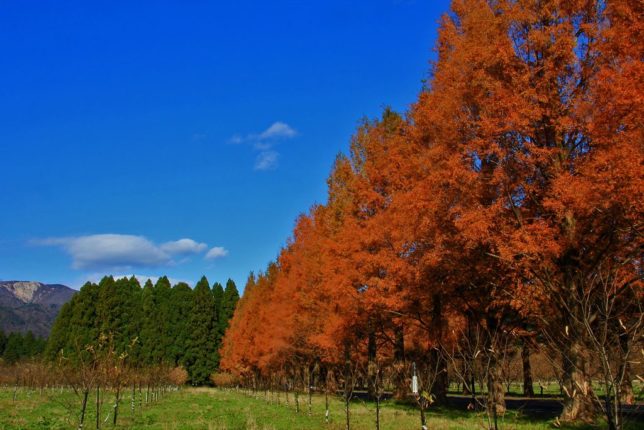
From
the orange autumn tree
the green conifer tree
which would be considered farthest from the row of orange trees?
the green conifer tree

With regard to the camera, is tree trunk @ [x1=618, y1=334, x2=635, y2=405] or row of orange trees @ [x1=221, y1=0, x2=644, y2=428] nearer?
tree trunk @ [x1=618, y1=334, x2=635, y2=405]

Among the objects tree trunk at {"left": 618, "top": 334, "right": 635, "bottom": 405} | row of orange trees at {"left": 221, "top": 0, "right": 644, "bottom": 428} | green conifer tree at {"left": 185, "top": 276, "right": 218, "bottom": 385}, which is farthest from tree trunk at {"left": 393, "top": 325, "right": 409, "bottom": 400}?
green conifer tree at {"left": 185, "top": 276, "right": 218, "bottom": 385}

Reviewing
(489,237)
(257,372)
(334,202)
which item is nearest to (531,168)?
(489,237)

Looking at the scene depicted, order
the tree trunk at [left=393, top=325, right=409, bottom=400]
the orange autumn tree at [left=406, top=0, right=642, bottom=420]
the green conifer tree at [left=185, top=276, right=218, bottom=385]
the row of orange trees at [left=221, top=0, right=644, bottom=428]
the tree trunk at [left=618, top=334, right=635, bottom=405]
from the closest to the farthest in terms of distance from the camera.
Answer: the tree trunk at [left=618, top=334, right=635, bottom=405] < the row of orange trees at [left=221, top=0, right=644, bottom=428] < the orange autumn tree at [left=406, top=0, right=642, bottom=420] < the tree trunk at [left=393, top=325, right=409, bottom=400] < the green conifer tree at [left=185, top=276, right=218, bottom=385]

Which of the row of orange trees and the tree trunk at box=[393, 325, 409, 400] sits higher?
the row of orange trees

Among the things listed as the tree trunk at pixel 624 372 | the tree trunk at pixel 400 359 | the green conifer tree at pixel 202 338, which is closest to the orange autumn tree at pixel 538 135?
the tree trunk at pixel 624 372

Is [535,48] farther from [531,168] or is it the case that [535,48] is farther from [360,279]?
[360,279]

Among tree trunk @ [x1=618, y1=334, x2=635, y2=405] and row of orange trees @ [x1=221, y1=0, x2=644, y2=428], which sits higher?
row of orange trees @ [x1=221, y1=0, x2=644, y2=428]

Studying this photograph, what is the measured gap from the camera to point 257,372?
52781 mm

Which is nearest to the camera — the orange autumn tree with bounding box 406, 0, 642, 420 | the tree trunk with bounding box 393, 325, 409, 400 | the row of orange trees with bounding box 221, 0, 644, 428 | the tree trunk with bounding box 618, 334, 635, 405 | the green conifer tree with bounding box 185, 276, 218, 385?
the tree trunk with bounding box 618, 334, 635, 405

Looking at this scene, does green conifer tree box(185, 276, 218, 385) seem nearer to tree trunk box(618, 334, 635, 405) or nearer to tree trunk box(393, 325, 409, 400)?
tree trunk box(393, 325, 409, 400)

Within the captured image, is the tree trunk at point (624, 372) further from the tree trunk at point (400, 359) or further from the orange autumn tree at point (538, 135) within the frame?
the tree trunk at point (400, 359)

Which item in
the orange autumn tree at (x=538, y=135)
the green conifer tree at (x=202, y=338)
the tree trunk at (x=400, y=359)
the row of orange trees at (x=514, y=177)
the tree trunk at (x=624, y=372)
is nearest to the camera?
the tree trunk at (x=624, y=372)

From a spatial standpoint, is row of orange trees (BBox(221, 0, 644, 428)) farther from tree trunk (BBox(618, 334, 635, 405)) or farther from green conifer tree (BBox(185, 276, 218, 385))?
green conifer tree (BBox(185, 276, 218, 385))
